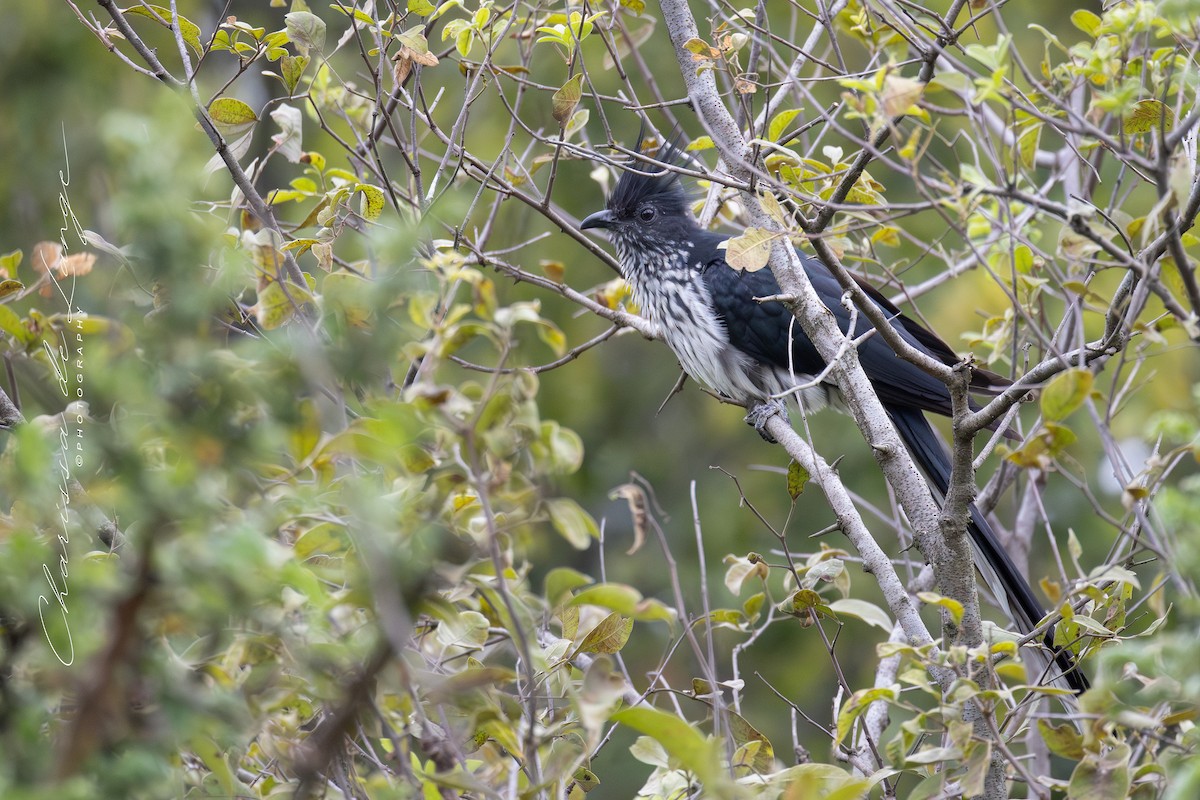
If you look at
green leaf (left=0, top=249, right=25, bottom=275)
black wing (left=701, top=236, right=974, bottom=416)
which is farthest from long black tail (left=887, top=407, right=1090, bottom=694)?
green leaf (left=0, top=249, right=25, bottom=275)

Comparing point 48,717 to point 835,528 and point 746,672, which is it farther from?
point 746,672

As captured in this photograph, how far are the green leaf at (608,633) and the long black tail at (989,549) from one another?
112 centimetres

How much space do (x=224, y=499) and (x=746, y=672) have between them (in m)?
8.29

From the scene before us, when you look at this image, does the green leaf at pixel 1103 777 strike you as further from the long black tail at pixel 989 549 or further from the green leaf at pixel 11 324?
the green leaf at pixel 11 324

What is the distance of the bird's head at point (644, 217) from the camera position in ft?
18.8

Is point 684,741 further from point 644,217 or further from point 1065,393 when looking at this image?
point 644,217

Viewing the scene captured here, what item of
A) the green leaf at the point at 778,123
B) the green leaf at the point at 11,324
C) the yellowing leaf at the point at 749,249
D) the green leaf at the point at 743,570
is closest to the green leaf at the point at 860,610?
the green leaf at the point at 743,570

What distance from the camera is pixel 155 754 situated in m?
1.41

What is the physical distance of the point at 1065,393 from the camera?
6.69 ft

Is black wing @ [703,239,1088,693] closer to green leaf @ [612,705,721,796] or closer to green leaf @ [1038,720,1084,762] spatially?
green leaf @ [1038,720,1084,762]

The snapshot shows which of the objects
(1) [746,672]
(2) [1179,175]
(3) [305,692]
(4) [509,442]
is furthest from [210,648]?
(1) [746,672]
